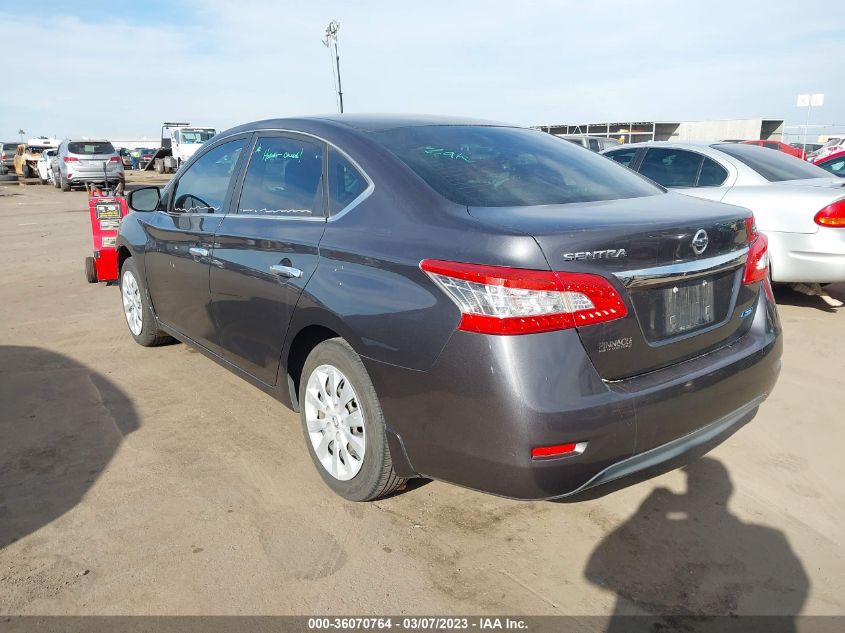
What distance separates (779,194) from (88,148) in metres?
24.4

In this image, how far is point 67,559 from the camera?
266 cm

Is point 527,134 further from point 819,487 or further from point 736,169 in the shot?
point 736,169

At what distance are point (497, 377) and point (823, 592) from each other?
145 centimetres

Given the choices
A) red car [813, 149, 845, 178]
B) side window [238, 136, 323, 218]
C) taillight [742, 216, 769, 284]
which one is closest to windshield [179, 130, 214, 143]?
red car [813, 149, 845, 178]

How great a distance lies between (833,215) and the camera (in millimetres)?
5539

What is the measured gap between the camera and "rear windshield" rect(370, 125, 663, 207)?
272 cm

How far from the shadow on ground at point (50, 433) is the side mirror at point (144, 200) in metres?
1.22

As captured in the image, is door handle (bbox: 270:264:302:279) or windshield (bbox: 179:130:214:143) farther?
windshield (bbox: 179:130:214:143)

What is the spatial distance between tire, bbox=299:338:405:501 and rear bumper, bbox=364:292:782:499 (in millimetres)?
111

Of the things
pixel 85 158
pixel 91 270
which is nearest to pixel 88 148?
pixel 85 158

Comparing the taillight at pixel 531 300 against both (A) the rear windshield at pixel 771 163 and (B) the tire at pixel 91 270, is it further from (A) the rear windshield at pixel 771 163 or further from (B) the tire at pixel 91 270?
(B) the tire at pixel 91 270

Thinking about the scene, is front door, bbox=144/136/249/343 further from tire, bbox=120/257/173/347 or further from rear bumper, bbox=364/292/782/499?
rear bumper, bbox=364/292/782/499

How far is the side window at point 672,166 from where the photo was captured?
6754 mm

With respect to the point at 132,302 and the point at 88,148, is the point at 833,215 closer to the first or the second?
the point at 132,302
